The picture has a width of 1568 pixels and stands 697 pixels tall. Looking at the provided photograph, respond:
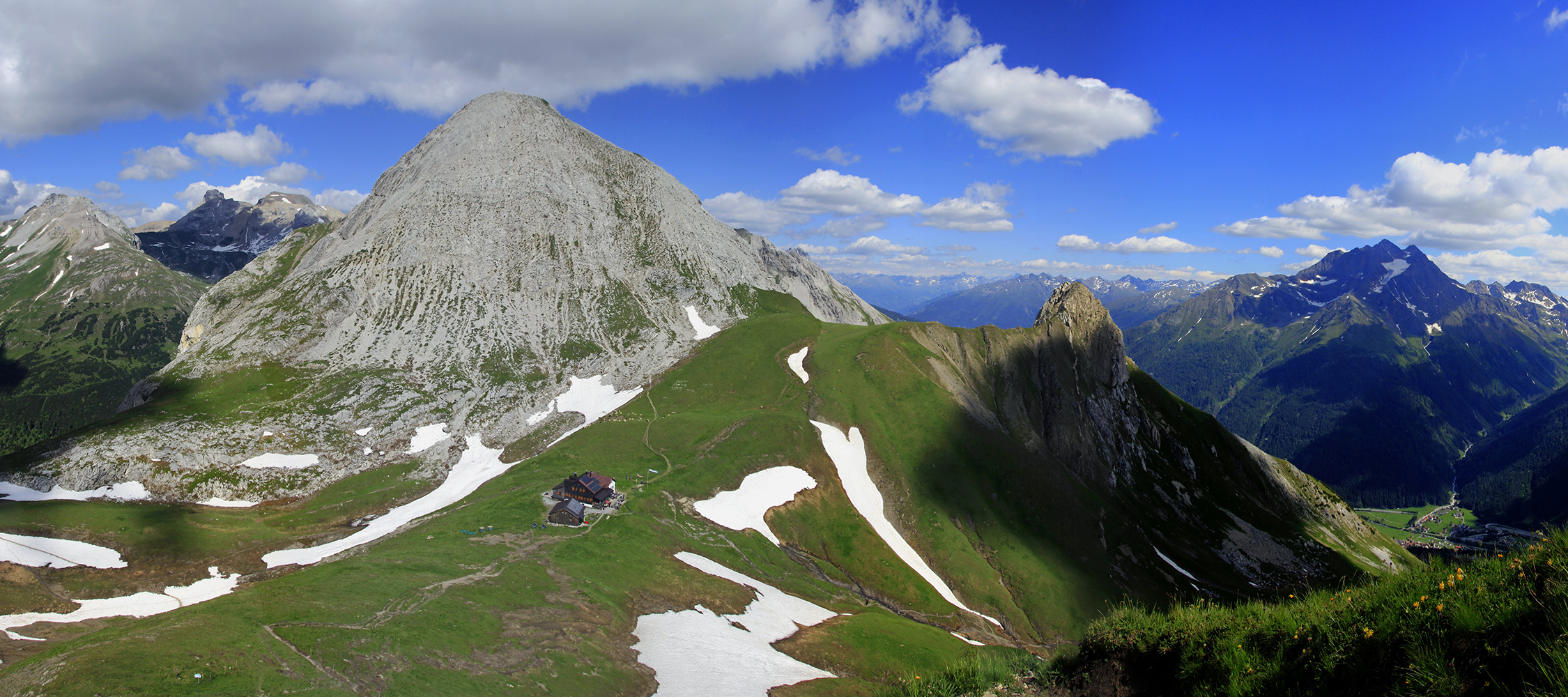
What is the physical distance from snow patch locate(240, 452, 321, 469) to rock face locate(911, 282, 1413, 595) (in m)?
90.2

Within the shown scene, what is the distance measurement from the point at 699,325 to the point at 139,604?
89.1 meters

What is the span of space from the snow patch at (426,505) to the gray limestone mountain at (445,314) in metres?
3.32

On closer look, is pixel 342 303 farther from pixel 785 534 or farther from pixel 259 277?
pixel 785 534

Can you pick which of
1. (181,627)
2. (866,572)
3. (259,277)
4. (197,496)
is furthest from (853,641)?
(259,277)

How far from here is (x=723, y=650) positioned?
4072 cm

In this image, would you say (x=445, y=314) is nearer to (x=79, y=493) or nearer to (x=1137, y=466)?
(x=79, y=493)

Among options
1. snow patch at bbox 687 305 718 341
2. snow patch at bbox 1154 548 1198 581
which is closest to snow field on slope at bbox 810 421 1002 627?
snow patch at bbox 1154 548 1198 581

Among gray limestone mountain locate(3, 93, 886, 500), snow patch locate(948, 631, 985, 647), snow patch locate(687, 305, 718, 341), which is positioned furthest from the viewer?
snow patch locate(687, 305, 718, 341)

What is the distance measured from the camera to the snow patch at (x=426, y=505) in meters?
58.5

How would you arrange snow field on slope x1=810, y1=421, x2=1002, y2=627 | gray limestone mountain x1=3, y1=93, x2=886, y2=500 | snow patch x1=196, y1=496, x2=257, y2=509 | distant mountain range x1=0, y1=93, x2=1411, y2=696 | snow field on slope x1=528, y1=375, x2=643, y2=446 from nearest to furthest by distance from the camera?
distant mountain range x1=0, y1=93, x2=1411, y2=696 → snow field on slope x1=810, y1=421, x2=1002, y2=627 → snow patch x1=196, y1=496, x2=257, y2=509 → gray limestone mountain x1=3, y1=93, x2=886, y2=500 → snow field on slope x1=528, y1=375, x2=643, y2=446

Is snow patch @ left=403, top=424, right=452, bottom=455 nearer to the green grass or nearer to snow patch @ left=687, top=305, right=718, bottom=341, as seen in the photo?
the green grass

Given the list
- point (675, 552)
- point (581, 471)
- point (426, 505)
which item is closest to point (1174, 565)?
point (675, 552)

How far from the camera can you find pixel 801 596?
2167 inches

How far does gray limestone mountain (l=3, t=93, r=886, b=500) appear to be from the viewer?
7981 cm
